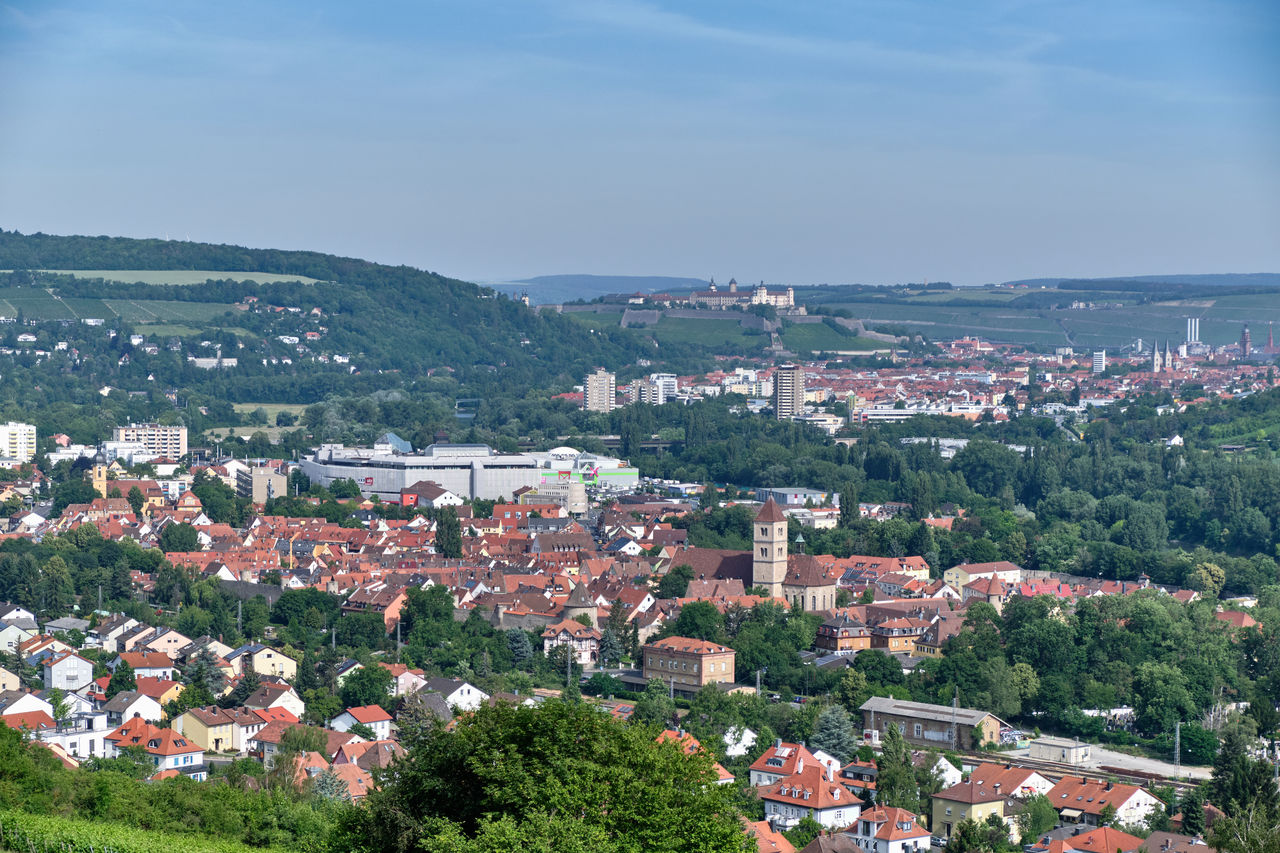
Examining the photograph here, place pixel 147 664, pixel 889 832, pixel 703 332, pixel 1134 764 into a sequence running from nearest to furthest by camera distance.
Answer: pixel 889 832, pixel 1134 764, pixel 147 664, pixel 703 332

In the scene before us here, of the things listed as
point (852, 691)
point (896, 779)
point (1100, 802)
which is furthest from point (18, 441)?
point (1100, 802)

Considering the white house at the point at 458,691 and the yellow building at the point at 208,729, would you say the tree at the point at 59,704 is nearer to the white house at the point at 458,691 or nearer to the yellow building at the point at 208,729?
the yellow building at the point at 208,729

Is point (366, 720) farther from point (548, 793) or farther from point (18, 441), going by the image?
point (18, 441)

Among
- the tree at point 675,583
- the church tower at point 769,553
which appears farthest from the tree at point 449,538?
the church tower at point 769,553

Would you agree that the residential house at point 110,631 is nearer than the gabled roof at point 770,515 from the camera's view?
Yes

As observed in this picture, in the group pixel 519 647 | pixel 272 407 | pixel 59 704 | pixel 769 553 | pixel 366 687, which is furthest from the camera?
pixel 272 407

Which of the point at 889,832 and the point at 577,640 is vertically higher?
the point at 889,832
